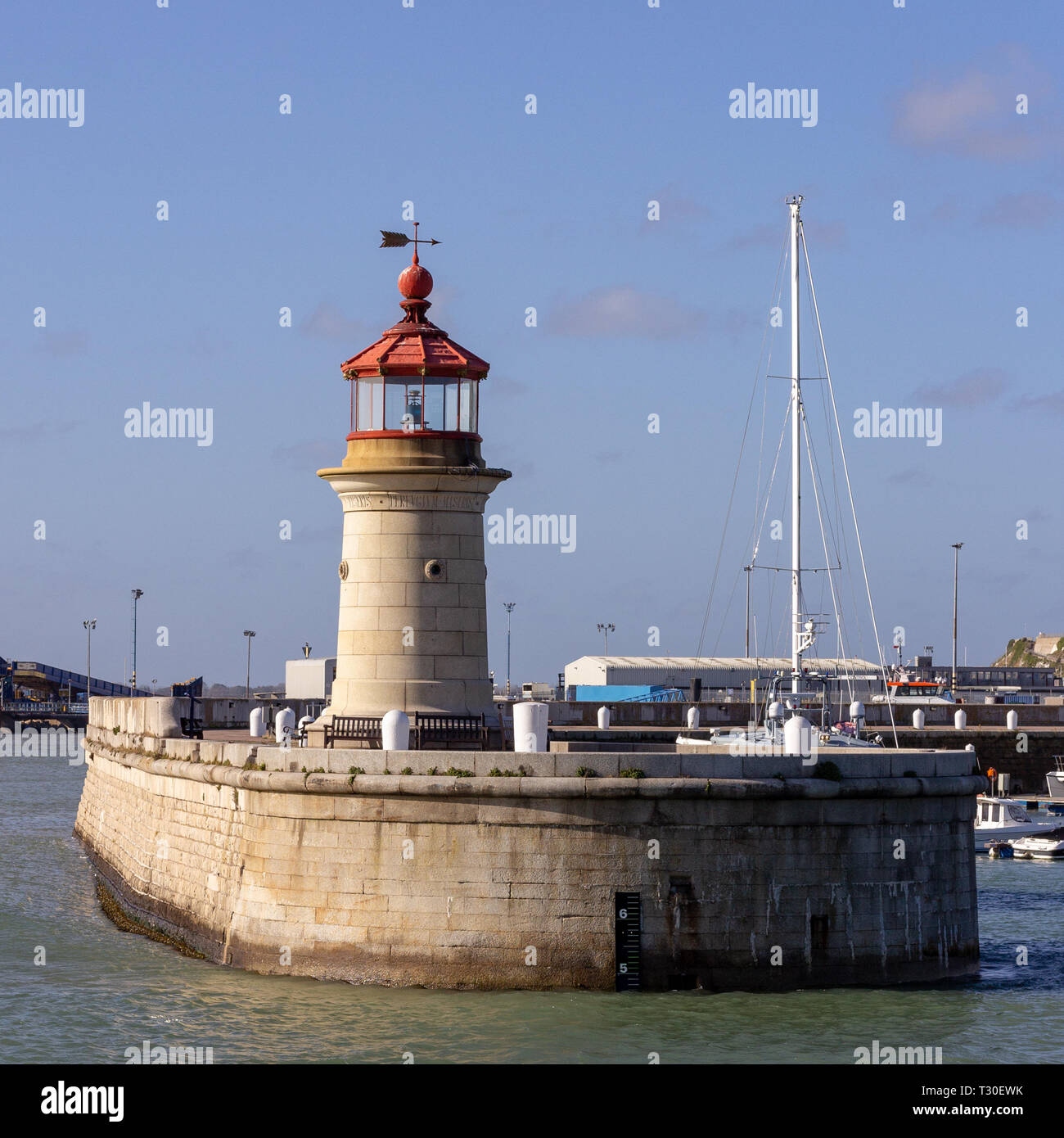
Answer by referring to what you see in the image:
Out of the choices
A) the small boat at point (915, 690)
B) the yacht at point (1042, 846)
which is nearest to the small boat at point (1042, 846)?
the yacht at point (1042, 846)

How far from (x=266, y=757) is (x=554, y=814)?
4.75 metres

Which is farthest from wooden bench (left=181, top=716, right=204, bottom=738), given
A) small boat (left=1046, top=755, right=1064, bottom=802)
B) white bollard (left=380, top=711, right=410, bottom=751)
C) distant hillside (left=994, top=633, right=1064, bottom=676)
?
distant hillside (left=994, top=633, right=1064, bottom=676)

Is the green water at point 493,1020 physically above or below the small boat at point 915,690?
below

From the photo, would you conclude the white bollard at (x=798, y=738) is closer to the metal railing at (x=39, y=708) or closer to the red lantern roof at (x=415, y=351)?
the red lantern roof at (x=415, y=351)

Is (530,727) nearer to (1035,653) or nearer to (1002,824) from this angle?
(1002,824)

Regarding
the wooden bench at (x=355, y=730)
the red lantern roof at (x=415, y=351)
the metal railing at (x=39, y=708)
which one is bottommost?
the metal railing at (x=39, y=708)

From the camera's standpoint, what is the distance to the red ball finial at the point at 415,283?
29078 millimetres

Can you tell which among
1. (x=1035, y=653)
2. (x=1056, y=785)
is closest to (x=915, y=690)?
(x=1056, y=785)

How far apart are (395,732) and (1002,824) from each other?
26916mm

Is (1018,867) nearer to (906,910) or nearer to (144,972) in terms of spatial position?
(906,910)

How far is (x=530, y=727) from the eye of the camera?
24328 millimetres

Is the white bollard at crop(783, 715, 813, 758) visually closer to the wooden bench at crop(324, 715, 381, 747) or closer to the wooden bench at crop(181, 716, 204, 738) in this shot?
the wooden bench at crop(324, 715, 381, 747)

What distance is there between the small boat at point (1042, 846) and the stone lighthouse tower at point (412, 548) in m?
21.3
